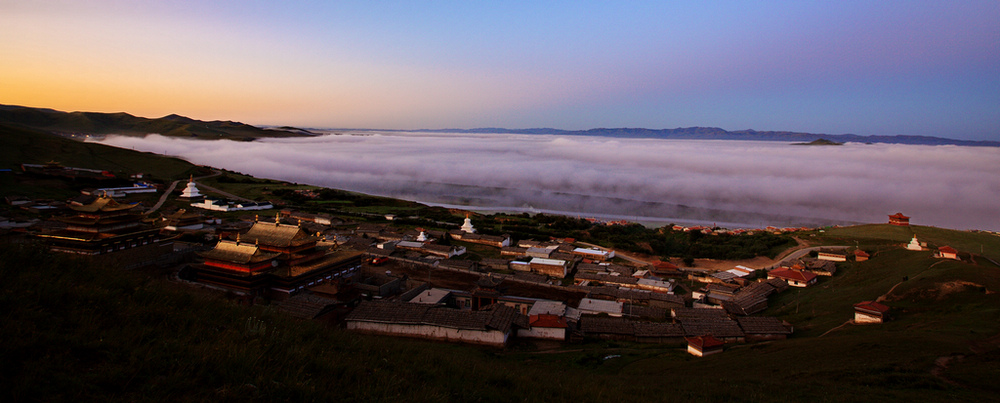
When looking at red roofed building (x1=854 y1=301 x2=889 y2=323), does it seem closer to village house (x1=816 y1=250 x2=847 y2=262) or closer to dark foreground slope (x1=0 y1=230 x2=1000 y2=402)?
dark foreground slope (x1=0 y1=230 x2=1000 y2=402)

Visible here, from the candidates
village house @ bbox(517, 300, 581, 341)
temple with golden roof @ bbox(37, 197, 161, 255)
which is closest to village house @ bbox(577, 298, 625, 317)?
village house @ bbox(517, 300, 581, 341)

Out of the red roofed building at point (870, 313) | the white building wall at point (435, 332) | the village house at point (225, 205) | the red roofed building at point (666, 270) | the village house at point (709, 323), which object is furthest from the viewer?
the village house at point (225, 205)

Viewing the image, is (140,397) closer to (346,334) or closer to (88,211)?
(346,334)

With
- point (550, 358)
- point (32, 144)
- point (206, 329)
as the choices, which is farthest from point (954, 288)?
point (32, 144)

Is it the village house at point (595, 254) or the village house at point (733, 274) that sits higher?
the village house at point (733, 274)

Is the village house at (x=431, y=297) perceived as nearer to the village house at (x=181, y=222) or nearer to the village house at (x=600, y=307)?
the village house at (x=600, y=307)

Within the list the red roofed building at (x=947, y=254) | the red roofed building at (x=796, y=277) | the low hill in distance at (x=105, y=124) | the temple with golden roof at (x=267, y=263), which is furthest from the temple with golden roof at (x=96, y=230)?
the low hill in distance at (x=105, y=124)

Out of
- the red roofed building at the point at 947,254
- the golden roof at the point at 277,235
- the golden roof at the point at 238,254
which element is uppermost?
the golden roof at the point at 277,235
